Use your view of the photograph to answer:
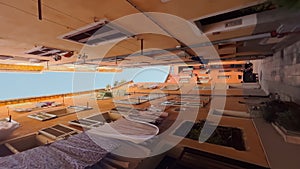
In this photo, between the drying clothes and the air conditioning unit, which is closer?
the drying clothes

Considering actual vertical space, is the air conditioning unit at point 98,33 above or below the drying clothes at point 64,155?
above

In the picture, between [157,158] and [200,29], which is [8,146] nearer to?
[157,158]

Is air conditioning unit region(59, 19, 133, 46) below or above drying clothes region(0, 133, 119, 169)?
above

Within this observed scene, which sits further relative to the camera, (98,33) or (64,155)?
(98,33)

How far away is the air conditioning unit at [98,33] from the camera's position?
4.48 feet

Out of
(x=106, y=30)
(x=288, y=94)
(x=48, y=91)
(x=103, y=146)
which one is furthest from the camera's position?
(x=48, y=91)

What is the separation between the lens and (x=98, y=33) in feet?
5.18

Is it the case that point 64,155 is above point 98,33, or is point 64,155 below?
below

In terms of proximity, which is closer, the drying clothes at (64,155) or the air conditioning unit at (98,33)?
the drying clothes at (64,155)

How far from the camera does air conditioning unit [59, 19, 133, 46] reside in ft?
4.48

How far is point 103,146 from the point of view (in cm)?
101

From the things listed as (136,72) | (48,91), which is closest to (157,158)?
(48,91)

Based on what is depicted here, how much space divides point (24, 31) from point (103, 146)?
53.2 inches

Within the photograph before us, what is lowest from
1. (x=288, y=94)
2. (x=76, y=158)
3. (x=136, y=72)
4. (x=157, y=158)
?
(x=157, y=158)
